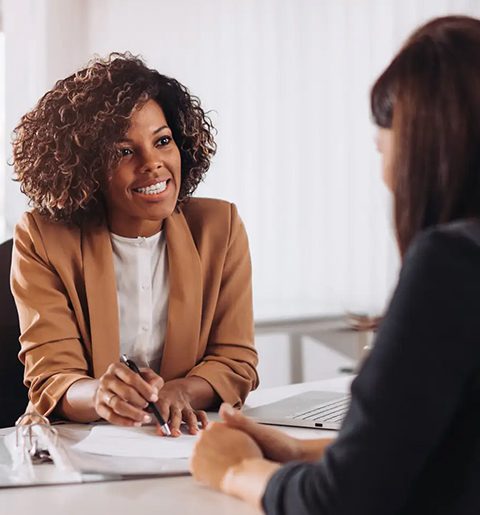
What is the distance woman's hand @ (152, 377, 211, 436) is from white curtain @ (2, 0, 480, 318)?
234 cm

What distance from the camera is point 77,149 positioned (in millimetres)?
2002

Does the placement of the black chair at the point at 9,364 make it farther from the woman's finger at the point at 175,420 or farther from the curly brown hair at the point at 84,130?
the woman's finger at the point at 175,420

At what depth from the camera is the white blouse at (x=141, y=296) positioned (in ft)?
6.49

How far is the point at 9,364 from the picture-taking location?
6.70ft

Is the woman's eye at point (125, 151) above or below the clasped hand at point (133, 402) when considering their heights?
above

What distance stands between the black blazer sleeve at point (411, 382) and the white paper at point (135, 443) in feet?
1.72

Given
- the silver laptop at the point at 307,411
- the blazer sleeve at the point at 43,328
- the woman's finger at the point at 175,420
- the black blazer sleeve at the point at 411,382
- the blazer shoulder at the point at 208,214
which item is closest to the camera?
the black blazer sleeve at the point at 411,382

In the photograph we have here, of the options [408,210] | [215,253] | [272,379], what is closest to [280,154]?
[272,379]

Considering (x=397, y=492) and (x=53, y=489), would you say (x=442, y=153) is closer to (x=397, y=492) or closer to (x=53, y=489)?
(x=397, y=492)

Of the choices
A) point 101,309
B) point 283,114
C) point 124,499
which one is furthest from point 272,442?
point 283,114

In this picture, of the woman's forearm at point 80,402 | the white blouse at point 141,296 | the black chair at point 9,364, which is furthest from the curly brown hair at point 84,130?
the woman's forearm at point 80,402

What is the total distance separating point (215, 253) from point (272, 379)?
2.36 meters

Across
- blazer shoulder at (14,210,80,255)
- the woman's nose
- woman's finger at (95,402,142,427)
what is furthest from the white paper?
the woman's nose

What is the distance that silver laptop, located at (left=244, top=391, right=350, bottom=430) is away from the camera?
1678 millimetres
